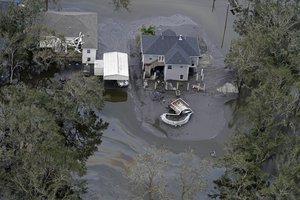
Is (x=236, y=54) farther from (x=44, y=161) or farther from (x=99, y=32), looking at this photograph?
(x=44, y=161)

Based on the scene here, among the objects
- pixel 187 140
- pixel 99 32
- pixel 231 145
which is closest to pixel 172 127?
pixel 187 140

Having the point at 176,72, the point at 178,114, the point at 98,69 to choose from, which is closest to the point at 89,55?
the point at 98,69

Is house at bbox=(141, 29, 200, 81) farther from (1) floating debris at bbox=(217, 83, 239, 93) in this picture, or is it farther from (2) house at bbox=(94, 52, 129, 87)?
(1) floating debris at bbox=(217, 83, 239, 93)

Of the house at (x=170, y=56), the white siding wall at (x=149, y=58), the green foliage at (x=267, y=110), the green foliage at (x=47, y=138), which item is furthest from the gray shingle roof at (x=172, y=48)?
the green foliage at (x=47, y=138)

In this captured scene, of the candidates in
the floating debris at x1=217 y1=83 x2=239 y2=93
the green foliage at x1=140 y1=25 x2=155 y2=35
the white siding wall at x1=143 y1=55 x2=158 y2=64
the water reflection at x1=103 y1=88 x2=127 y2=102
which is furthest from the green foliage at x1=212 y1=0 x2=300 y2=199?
the water reflection at x1=103 y1=88 x2=127 y2=102

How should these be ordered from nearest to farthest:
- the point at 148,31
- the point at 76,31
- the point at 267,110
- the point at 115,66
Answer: the point at 267,110 → the point at 115,66 → the point at 76,31 → the point at 148,31

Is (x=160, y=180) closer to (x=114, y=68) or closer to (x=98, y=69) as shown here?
(x=114, y=68)
